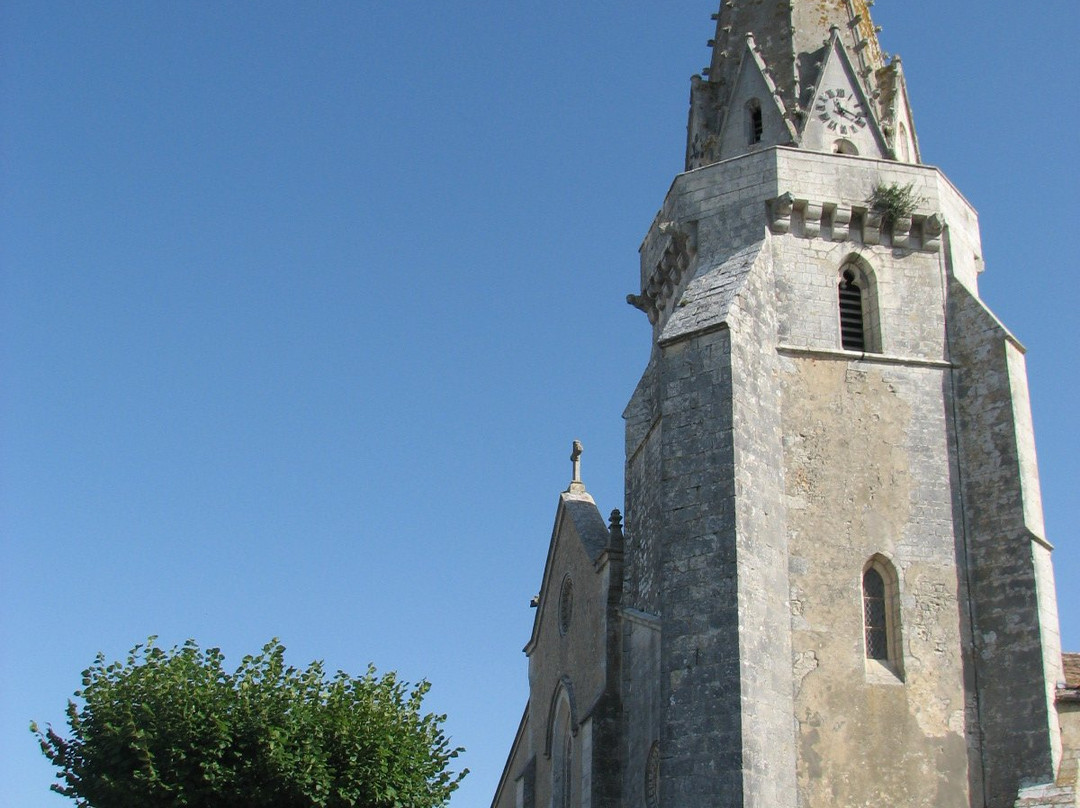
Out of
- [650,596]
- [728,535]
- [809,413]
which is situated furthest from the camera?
[650,596]

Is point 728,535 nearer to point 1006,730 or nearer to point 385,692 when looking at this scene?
point 1006,730

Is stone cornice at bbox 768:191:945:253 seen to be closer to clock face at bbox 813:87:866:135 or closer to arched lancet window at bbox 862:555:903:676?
clock face at bbox 813:87:866:135

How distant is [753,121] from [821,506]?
25.2 feet

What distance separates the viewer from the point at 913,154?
75.0ft

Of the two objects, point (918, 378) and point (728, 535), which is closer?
point (728, 535)

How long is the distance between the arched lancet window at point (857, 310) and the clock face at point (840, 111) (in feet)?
10.1

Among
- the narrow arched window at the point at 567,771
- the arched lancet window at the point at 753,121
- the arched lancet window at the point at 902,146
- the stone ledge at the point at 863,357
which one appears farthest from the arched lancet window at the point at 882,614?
the arched lancet window at the point at 753,121

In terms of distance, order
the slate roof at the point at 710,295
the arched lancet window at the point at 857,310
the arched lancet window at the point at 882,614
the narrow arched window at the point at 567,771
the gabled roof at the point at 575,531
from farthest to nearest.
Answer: the gabled roof at the point at 575,531 → the narrow arched window at the point at 567,771 → the arched lancet window at the point at 857,310 → the slate roof at the point at 710,295 → the arched lancet window at the point at 882,614

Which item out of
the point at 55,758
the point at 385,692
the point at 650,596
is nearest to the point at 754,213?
the point at 650,596

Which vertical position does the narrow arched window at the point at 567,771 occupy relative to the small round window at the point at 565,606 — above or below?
below

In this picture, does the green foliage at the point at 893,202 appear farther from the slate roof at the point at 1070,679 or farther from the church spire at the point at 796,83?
the slate roof at the point at 1070,679

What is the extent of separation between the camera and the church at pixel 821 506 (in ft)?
53.0

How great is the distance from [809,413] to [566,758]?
816cm

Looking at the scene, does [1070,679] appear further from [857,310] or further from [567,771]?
[567,771]
